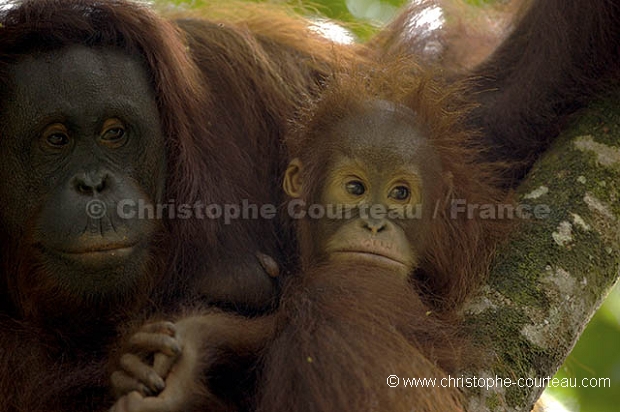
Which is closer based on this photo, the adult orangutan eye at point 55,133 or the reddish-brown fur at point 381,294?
the reddish-brown fur at point 381,294

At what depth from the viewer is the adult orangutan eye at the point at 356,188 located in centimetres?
362

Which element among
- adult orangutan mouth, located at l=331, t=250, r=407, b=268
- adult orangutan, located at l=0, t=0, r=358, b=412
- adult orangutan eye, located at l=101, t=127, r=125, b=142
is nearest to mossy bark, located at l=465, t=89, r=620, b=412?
adult orangutan mouth, located at l=331, t=250, r=407, b=268

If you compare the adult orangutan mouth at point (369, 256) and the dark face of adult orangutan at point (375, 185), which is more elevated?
the dark face of adult orangutan at point (375, 185)

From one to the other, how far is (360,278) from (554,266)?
0.68 metres

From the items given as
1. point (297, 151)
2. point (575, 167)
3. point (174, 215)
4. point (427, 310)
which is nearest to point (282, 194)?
point (297, 151)

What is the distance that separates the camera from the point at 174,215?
3.52m

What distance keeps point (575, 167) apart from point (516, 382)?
98cm

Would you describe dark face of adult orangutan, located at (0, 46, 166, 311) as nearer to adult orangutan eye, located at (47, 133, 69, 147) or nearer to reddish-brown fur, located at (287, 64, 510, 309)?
adult orangutan eye, located at (47, 133, 69, 147)

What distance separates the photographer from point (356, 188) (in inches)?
143

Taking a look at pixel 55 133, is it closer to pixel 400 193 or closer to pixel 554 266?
pixel 400 193

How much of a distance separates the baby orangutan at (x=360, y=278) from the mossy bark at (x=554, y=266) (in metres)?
0.14

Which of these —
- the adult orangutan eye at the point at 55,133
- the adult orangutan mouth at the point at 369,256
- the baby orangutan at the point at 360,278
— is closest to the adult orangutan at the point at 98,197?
the adult orangutan eye at the point at 55,133

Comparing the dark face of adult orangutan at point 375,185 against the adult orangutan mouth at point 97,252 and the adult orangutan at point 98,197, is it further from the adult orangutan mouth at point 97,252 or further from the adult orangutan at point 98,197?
the adult orangutan mouth at point 97,252

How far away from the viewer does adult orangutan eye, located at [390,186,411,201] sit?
3615 millimetres
